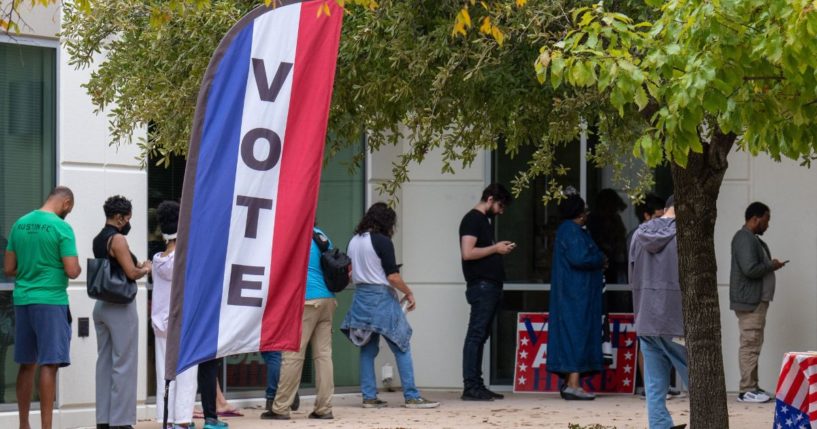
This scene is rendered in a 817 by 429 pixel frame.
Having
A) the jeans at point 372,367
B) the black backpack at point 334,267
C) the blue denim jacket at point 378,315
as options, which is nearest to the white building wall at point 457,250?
the jeans at point 372,367

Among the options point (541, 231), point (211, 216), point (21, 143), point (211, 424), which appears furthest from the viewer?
point (541, 231)

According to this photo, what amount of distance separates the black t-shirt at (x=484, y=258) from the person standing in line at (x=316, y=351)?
69.9 inches

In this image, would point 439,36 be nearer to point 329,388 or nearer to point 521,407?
point 329,388

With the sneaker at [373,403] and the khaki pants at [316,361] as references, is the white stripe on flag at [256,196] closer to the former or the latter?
→ the khaki pants at [316,361]

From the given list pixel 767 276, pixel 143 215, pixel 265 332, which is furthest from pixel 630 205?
pixel 265 332

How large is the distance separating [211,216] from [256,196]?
0.22 meters

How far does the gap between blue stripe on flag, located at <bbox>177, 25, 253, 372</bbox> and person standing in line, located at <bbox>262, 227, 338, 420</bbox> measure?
5.83 m

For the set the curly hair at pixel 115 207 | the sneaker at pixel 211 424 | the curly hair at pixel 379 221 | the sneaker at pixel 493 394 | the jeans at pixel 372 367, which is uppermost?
the curly hair at pixel 115 207

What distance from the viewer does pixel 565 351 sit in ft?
43.7

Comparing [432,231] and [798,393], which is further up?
[432,231]

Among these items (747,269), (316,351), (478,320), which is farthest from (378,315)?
(747,269)

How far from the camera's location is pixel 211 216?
5.75 meters

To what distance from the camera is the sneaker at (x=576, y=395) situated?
13.4 meters

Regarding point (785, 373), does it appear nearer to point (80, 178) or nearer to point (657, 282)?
point (657, 282)
